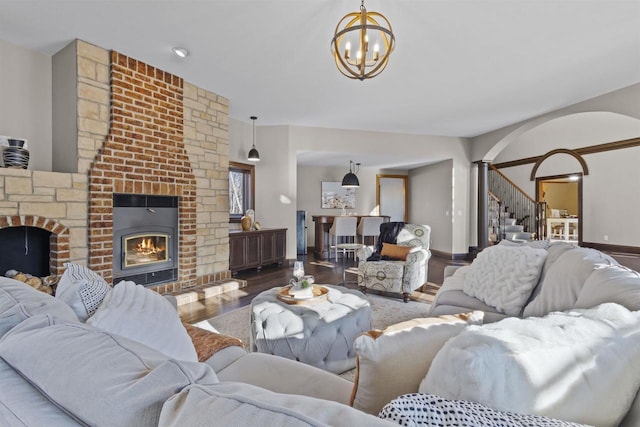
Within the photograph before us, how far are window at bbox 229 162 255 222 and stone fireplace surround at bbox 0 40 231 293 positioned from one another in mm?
1183

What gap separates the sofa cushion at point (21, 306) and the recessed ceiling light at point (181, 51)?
9.43ft

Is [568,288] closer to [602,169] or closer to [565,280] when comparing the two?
[565,280]

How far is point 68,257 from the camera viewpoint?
3082 millimetres

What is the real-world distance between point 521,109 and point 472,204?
7.95ft

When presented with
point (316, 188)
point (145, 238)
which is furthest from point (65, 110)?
point (316, 188)

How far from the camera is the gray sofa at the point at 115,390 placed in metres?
0.48

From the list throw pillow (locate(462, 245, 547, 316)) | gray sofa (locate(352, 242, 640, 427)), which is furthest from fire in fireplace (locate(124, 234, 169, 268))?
gray sofa (locate(352, 242, 640, 427))

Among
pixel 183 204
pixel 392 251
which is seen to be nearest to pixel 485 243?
pixel 392 251

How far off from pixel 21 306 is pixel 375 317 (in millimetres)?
2869

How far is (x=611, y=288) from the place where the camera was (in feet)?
4.53

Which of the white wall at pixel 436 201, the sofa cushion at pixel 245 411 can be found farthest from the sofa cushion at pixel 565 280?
the white wall at pixel 436 201

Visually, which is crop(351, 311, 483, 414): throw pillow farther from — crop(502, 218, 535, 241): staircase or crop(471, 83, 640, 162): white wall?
crop(502, 218, 535, 241): staircase

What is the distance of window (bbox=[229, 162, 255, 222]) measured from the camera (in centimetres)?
584

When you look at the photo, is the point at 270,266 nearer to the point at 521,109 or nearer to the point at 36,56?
the point at 36,56
